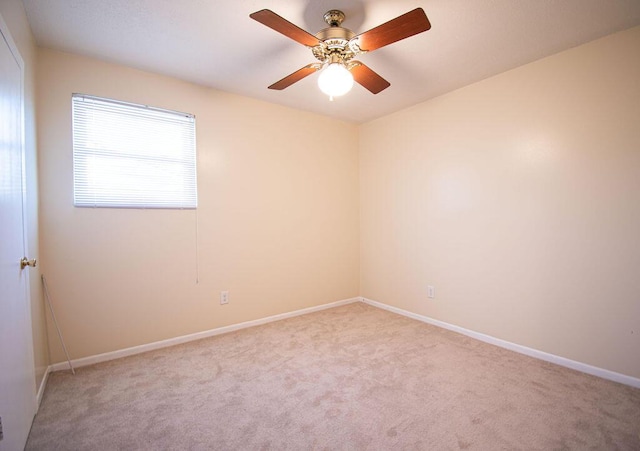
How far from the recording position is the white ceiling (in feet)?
5.98

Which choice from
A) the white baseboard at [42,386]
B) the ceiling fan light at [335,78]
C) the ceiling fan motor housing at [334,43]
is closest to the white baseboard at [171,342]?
the white baseboard at [42,386]

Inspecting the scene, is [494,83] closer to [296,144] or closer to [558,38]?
[558,38]

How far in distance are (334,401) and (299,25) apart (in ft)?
8.14

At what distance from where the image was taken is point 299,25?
2.01 metres

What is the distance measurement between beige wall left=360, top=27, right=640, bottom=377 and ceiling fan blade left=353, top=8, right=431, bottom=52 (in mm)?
1594

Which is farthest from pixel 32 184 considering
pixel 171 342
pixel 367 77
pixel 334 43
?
pixel 367 77

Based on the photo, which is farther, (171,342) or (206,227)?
(206,227)

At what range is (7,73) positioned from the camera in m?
1.45

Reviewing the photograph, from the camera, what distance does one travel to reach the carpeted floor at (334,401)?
1.58 m

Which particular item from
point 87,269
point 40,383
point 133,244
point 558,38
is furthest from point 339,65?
point 40,383

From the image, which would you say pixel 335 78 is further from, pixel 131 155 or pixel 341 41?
pixel 131 155

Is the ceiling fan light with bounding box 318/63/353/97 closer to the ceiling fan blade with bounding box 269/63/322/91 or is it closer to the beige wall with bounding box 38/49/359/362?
the ceiling fan blade with bounding box 269/63/322/91

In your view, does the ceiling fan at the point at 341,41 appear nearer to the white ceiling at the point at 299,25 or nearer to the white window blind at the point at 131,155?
the white ceiling at the point at 299,25

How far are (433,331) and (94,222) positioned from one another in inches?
129
